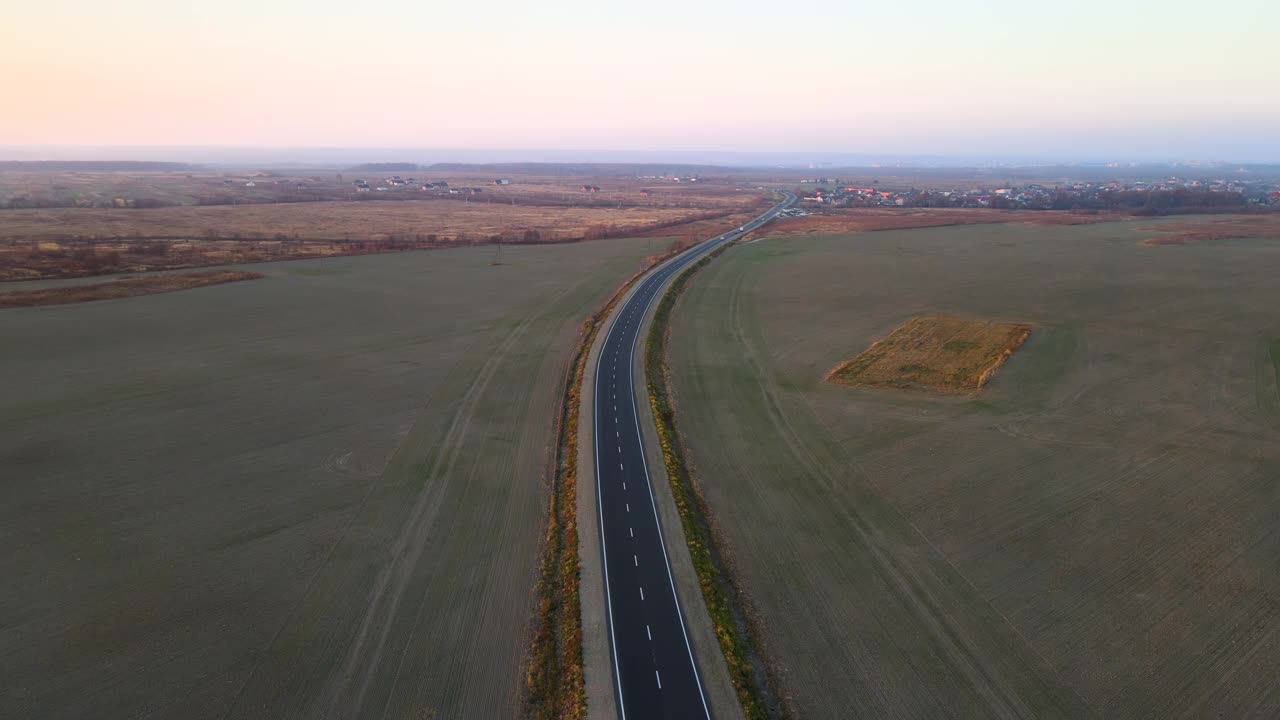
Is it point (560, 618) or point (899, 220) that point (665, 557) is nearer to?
point (560, 618)

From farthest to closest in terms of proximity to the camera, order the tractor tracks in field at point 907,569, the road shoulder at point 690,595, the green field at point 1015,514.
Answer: the green field at point 1015,514
the tractor tracks in field at point 907,569
the road shoulder at point 690,595

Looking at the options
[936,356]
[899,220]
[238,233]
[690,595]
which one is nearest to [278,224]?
[238,233]

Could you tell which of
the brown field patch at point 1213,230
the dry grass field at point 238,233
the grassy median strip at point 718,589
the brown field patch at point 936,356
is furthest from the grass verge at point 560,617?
the brown field patch at point 1213,230

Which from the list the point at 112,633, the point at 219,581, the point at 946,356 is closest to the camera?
the point at 112,633

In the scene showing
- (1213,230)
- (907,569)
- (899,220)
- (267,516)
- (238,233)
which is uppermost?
(899,220)

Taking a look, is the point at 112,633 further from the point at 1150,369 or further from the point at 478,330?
the point at 1150,369

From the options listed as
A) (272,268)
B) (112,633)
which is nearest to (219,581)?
(112,633)

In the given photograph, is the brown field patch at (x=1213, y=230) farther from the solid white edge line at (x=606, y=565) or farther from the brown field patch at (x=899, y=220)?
the solid white edge line at (x=606, y=565)
